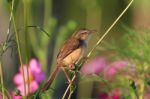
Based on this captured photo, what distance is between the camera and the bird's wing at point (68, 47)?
4441 mm

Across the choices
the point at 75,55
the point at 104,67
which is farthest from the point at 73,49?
the point at 104,67

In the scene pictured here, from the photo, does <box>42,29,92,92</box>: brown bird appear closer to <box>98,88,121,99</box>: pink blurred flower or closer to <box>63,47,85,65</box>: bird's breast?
<box>63,47,85,65</box>: bird's breast

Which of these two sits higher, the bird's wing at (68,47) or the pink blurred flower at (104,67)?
the bird's wing at (68,47)

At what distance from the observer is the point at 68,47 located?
456cm

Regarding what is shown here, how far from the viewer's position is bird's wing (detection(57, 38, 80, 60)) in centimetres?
444

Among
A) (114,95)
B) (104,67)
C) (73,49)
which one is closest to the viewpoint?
(114,95)

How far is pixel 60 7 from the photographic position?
11.4 meters

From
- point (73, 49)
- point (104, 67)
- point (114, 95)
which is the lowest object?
point (104, 67)

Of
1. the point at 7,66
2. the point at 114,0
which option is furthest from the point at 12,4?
the point at 114,0

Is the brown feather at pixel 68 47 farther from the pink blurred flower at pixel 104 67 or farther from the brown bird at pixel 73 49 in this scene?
the pink blurred flower at pixel 104 67

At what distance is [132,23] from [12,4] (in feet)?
25.0

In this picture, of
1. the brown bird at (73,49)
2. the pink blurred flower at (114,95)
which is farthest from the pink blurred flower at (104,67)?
the brown bird at (73,49)

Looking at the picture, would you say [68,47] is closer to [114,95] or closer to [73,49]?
[73,49]

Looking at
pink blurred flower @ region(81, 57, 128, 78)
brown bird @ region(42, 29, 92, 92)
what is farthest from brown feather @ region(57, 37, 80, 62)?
pink blurred flower @ region(81, 57, 128, 78)
